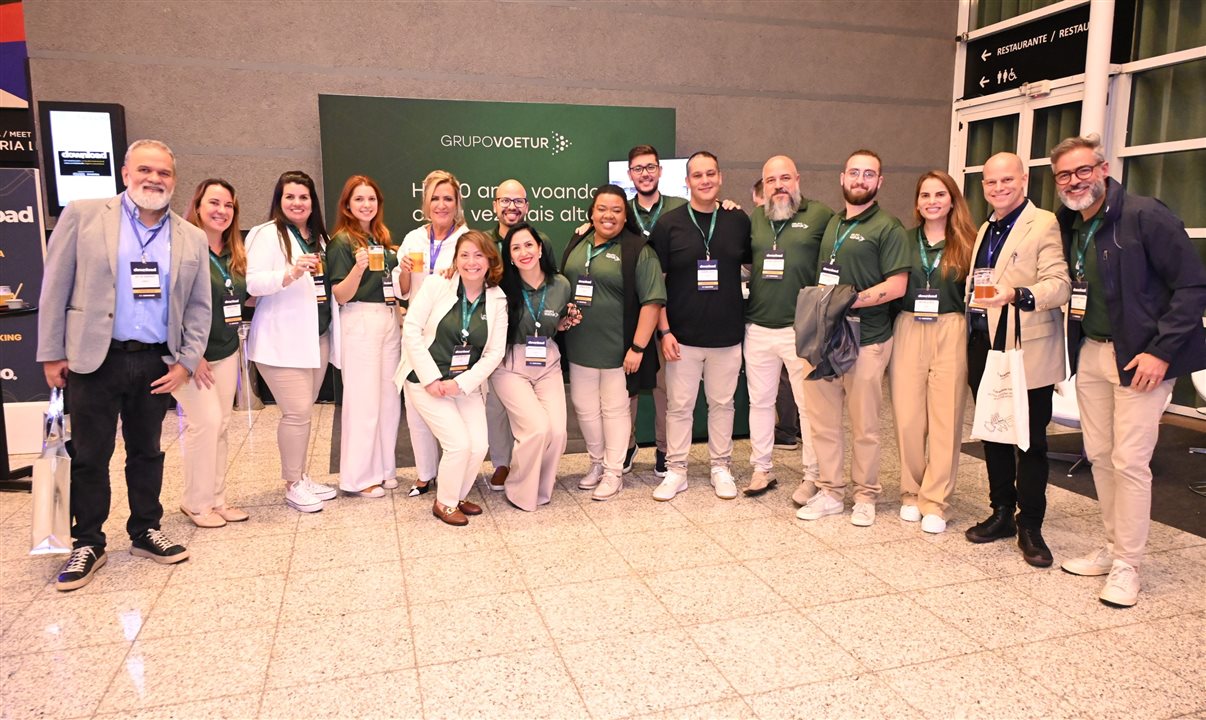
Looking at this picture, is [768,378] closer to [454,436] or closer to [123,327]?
[454,436]

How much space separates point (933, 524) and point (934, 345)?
0.83 meters

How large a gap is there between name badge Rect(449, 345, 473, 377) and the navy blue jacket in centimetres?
267

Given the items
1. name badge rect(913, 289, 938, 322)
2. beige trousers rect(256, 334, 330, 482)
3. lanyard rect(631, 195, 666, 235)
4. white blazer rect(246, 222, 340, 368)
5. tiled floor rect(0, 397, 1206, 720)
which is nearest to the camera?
tiled floor rect(0, 397, 1206, 720)

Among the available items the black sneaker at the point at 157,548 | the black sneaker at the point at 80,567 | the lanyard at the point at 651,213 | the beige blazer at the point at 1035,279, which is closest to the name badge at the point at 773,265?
the lanyard at the point at 651,213

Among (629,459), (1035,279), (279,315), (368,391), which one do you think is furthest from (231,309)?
(1035,279)

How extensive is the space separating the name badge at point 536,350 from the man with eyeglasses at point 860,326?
1.31 meters

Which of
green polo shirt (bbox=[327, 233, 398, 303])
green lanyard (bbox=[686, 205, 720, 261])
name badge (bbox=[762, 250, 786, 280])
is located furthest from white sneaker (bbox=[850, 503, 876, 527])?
green polo shirt (bbox=[327, 233, 398, 303])

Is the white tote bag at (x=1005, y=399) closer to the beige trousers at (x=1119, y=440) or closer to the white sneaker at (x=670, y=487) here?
the beige trousers at (x=1119, y=440)

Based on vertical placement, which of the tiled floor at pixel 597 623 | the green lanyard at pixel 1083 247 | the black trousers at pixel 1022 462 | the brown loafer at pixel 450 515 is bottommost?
the tiled floor at pixel 597 623

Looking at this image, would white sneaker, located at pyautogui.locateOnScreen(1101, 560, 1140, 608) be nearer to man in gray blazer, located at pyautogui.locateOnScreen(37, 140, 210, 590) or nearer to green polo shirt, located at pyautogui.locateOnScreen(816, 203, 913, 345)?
green polo shirt, located at pyautogui.locateOnScreen(816, 203, 913, 345)

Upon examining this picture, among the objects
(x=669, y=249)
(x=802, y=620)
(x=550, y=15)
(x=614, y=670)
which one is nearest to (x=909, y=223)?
(x=550, y=15)

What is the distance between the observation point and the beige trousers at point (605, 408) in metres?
3.99

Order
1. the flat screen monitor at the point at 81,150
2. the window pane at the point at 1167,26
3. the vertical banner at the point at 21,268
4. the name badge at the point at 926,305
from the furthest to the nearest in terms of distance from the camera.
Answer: the window pane at the point at 1167,26 < the flat screen monitor at the point at 81,150 < the vertical banner at the point at 21,268 < the name badge at the point at 926,305

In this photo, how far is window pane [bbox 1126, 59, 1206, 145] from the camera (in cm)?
605
